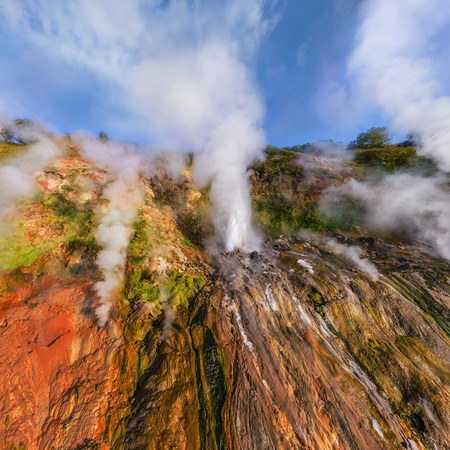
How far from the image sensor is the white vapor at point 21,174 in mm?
11148

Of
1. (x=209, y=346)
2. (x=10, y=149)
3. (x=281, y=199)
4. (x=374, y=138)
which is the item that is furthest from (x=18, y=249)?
(x=374, y=138)

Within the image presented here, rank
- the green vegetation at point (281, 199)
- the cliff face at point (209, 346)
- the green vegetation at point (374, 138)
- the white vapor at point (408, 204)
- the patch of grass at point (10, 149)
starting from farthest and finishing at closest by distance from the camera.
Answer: the green vegetation at point (374, 138), the green vegetation at point (281, 199), the patch of grass at point (10, 149), the white vapor at point (408, 204), the cliff face at point (209, 346)

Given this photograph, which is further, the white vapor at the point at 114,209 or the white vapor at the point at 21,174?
the white vapor at the point at 21,174

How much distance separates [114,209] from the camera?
1285 cm

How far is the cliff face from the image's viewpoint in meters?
6.07

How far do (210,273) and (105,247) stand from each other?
→ 5.17 metres

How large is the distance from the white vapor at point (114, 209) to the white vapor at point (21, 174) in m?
2.56

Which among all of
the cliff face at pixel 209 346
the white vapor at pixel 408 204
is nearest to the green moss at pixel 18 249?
the cliff face at pixel 209 346

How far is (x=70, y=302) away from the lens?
27.9ft

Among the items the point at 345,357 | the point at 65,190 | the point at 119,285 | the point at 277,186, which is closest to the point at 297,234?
the point at 277,186

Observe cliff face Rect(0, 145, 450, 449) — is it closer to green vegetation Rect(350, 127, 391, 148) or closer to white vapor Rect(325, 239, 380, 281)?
white vapor Rect(325, 239, 380, 281)

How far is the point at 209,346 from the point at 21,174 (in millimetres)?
13315

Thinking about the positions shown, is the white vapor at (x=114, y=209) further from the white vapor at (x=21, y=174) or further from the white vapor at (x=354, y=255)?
the white vapor at (x=354, y=255)

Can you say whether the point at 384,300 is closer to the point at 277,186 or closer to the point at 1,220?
the point at 277,186
